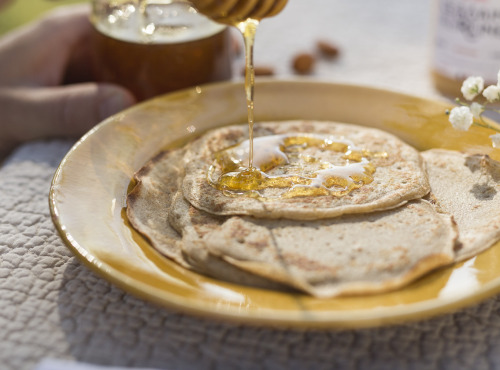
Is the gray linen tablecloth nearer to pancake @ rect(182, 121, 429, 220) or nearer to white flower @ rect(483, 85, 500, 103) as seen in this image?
pancake @ rect(182, 121, 429, 220)

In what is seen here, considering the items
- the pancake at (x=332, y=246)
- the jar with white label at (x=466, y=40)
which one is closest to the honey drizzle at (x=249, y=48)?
the pancake at (x=332, y=246)

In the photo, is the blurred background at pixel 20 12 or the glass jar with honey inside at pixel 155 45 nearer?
the glass jar with honey inside at pixel 155 45

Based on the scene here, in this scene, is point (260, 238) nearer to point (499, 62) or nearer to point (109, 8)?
point (109, 8)

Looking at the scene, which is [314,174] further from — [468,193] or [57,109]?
[57,109]

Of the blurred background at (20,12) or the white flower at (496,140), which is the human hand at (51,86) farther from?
the blurred background at (20,12)

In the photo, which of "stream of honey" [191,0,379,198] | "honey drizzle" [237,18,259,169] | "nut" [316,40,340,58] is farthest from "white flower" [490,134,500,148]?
"nut" [316,40,340,58]

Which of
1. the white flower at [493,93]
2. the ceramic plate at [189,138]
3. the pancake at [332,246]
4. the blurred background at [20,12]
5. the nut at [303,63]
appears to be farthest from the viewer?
the blurred background at [20,12]
